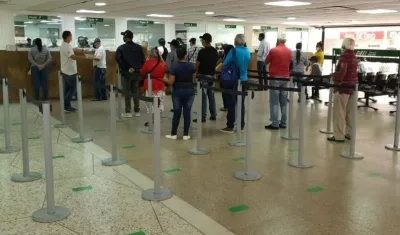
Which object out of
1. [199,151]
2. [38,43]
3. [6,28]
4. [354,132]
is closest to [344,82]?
[354,132]

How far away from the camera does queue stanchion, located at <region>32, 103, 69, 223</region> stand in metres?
3.55

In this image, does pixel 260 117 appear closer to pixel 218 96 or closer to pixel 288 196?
pixel 218 96

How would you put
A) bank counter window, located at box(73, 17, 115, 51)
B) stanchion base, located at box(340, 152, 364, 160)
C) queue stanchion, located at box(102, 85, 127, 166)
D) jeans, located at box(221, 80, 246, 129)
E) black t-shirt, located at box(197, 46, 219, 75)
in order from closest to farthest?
1. queue stanchion, located at box(102, 85, 127, 166)
2. stanchion base, located at box(340, 152, 364, 160)
3. jeans, located at box(221, 80, 246, 129)
4. black t-shirt, located at box(197, 46, 219, 75)
5. bank counter window, located at box(73, 17, 115, 51)

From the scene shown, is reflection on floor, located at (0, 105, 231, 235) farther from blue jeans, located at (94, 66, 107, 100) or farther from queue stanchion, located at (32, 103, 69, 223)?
blue jeans, located at (94, 66, 107, 100)

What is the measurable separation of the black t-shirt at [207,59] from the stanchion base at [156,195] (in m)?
3.73

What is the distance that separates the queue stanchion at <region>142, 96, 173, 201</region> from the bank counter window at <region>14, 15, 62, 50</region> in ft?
32.9

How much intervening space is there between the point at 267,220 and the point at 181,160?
79.3 inches

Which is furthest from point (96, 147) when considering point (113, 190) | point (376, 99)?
point (376, 99)

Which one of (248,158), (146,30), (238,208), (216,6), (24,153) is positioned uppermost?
(216,6)

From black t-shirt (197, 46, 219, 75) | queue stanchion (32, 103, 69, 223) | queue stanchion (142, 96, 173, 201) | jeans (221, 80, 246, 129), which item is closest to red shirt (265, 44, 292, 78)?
jeans (221, 80, 246, 129)

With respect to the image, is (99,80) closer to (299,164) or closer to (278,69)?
(278,69)

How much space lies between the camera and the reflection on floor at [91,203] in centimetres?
341

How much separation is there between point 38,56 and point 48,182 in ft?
21.3

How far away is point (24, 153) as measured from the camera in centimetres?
448
